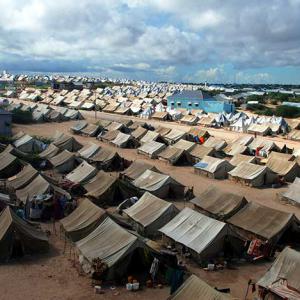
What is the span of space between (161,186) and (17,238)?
1265 cm

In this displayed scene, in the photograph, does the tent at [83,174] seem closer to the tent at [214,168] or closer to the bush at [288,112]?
the tent at [214,168]

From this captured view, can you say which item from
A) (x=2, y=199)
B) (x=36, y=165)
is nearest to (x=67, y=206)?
(x=2, y=199)

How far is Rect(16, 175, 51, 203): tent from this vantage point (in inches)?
1122

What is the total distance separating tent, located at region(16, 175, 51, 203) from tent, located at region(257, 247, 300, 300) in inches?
616

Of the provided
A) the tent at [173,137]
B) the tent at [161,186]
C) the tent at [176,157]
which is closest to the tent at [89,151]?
the tent at [176,157]

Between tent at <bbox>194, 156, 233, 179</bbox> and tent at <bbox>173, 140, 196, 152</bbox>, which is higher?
tent at <bbox>173, 140, 196, 152</bbox>

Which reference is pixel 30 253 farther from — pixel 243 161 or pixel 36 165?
pixel 243 161

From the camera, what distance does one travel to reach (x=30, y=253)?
21469 mm

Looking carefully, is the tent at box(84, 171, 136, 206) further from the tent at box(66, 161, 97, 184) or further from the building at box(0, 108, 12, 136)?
the building at box(0, 108, 12, 136)

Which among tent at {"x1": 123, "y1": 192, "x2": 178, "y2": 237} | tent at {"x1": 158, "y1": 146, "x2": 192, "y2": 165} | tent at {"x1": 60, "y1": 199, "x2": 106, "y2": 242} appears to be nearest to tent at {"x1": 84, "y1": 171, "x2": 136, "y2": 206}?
tent at {"x1": 123, "y1": 192, "x2": 178, "y2": 237}

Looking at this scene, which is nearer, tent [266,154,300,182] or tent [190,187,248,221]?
tent [190,187,248,221]

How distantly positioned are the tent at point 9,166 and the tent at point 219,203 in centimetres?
1621

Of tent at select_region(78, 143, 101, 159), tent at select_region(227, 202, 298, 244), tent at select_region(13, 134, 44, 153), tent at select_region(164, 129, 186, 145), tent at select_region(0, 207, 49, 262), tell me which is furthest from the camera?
tent at select_region(164, 129, 186, 145)

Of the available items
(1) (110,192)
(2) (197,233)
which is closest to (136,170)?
(1) (110,192)
